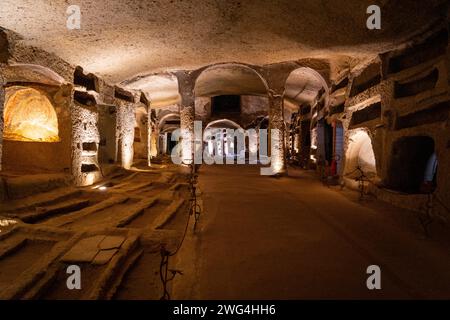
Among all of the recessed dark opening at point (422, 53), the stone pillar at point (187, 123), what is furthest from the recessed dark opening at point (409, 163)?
the stone pillar at point (187, 123)

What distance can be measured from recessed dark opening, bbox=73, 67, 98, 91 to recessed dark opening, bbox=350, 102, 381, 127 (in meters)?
8.05

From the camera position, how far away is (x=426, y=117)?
559 centimetres

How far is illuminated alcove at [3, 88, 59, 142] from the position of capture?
26.4 feet

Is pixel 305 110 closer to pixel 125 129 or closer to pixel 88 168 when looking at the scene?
pixel 125 129

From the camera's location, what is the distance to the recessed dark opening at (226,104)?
22.3 meters

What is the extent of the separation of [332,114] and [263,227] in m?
7.18

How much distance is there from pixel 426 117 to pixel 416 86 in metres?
1.00

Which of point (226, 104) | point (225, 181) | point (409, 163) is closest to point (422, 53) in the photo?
point (409, 163)

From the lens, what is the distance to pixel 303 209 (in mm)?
5688

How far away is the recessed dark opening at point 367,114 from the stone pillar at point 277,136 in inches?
112

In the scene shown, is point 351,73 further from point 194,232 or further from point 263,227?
point 194,232

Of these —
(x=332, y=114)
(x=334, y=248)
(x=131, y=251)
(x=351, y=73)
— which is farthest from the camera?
(x=332, y=114)

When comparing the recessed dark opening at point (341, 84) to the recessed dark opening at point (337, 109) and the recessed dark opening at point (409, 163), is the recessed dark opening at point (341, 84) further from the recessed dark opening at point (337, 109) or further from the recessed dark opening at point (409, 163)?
the recessed dark opening at point (409, 163)
